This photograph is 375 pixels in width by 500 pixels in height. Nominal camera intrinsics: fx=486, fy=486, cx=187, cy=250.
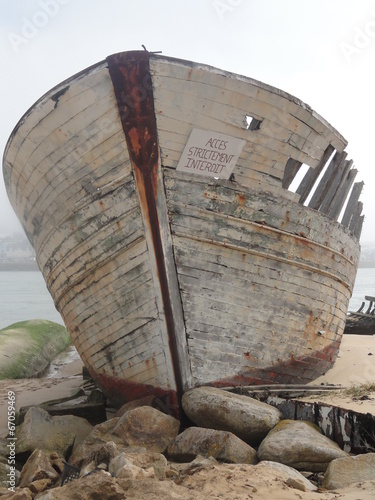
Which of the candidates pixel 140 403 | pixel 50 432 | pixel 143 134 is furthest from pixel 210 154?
pixel 50 432

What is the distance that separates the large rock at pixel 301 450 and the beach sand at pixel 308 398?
16.1 inches

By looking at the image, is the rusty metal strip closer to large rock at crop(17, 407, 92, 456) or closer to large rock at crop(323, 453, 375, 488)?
large rock at crop(17, 407, 92, 456)

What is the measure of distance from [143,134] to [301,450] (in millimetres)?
2948

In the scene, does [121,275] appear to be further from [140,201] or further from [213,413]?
[213,413]

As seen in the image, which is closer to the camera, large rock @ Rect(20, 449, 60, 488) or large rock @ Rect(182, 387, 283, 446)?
large rock @ Rect(20, 449, 60, 488)

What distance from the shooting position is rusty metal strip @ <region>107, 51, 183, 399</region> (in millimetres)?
4297

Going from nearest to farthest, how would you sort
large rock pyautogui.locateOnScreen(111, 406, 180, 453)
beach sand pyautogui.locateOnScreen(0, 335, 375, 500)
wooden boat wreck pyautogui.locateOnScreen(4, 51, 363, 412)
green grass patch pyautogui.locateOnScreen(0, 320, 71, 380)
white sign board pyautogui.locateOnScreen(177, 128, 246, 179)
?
beach sand pyautogui.locateOnScreen(0, 335, 375, 500)
large rock pyautogui.locateOnScreen(111, 406, 180, 453)
wooden boat wreck pyautogui.locateOnScreen(4, 51, 363, 412)
white sign board pyautogui.locateOnScreen(177, 128, 246, 179)
green grass patch pyautogui.locateOnScreen(0, 320, 71, 380)

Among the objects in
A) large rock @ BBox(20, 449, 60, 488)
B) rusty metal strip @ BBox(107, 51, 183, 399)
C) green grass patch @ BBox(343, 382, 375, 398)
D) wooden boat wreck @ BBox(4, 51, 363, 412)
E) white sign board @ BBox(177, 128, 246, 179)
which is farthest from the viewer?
green grass patch @ BBox(343, 382, 375, 398)

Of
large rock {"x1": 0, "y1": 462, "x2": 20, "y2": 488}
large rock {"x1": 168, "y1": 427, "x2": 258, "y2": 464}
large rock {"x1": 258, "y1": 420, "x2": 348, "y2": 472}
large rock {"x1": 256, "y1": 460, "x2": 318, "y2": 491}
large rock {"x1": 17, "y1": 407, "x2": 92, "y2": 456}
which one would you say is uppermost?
large rock {"x1": 258, "y1": 420, "x2": 348, "y2": 472}

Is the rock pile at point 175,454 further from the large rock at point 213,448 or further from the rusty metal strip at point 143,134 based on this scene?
the rusty metal strip at point 143,134

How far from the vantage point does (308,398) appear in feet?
16.0

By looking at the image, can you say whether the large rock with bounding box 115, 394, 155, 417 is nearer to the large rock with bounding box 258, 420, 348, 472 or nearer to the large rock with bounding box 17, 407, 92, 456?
the large rock with bounding box 17, 407, 92, 456

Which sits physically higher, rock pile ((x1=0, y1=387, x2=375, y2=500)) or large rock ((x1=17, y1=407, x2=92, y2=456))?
rock pile ((x1=0, y1=387, x2=375, y2=500))

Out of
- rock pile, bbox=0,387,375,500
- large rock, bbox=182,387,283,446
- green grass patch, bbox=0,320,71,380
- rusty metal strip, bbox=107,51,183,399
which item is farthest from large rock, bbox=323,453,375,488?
green grass patch, bbox=0,320,71,380
